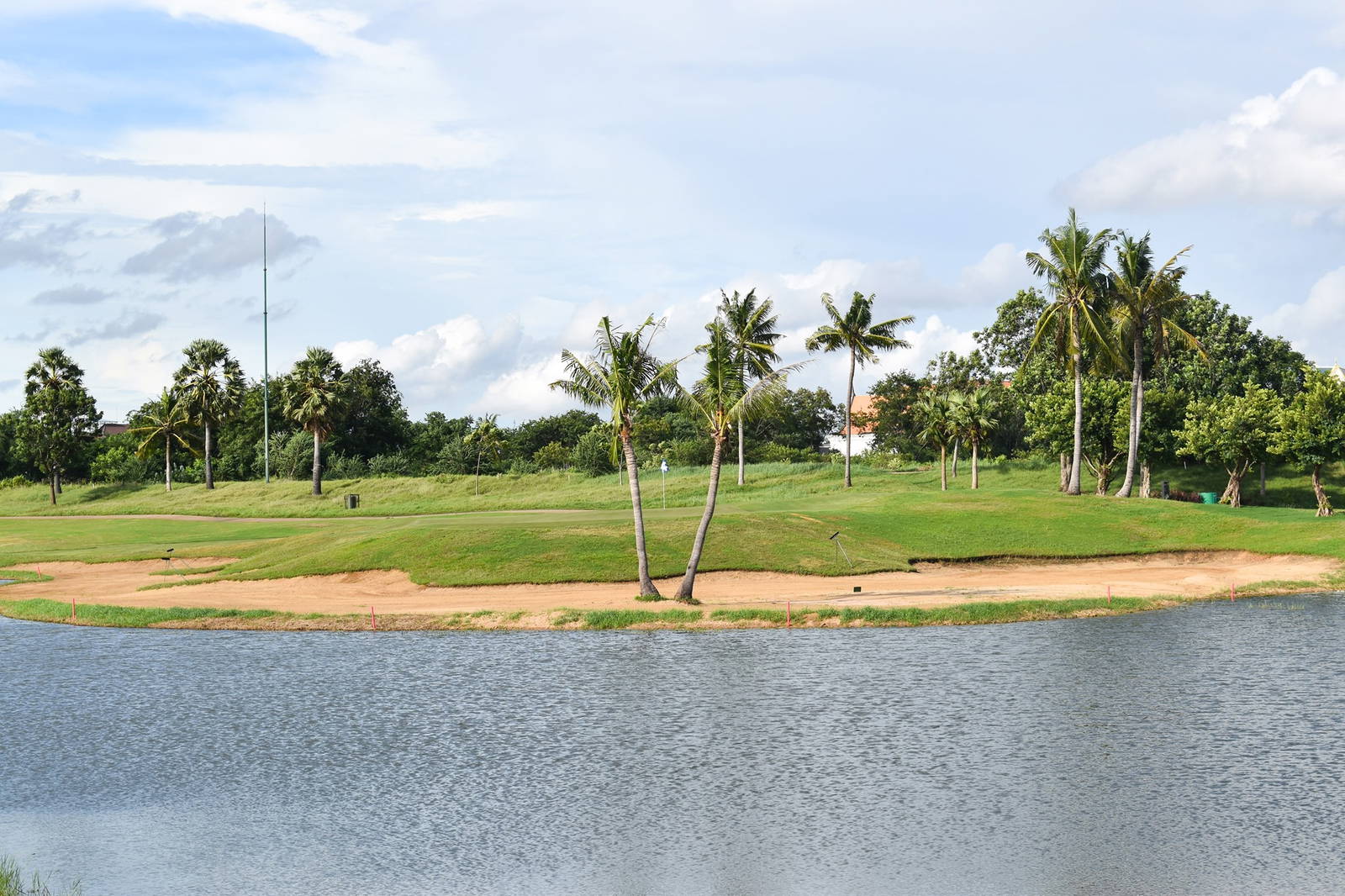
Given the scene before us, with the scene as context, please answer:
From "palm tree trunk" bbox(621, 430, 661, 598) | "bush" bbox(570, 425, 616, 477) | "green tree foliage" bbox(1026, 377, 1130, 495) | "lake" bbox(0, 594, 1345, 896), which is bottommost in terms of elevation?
"lake" bbox(0, 594, 1345, 896)

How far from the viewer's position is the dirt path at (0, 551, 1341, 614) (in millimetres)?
50625

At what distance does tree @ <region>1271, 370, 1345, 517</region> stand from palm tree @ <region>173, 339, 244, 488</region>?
103535mm

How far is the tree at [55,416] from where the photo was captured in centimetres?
13338

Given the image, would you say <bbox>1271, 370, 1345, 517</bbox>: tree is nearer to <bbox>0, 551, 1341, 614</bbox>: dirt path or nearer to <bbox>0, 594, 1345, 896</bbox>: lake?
<bbox>0, 551, 1341, 614</bbox>: dirt path

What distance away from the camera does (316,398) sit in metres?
121

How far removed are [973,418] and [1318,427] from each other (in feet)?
81.8

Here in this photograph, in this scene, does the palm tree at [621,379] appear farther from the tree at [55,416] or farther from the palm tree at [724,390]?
the tree at [55,416]

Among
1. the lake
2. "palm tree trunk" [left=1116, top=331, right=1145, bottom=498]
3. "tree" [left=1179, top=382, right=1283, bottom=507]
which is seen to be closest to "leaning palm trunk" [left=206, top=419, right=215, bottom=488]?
"palm tree trunk" [left=1116, top=331, right=1145, bottom=498]

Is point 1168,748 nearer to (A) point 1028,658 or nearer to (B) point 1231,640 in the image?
(A) point 1028,658

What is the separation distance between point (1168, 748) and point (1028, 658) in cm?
1165

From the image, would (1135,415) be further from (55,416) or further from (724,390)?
(55,416)

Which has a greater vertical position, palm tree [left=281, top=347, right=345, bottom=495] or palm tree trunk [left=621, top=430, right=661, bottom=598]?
palm tree [left=281, top=347, right=345, bottom=495]

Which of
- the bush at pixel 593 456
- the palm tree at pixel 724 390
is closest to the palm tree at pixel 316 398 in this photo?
the bush at pixel 593 456

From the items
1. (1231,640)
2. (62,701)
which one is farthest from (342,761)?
(1231,640)
